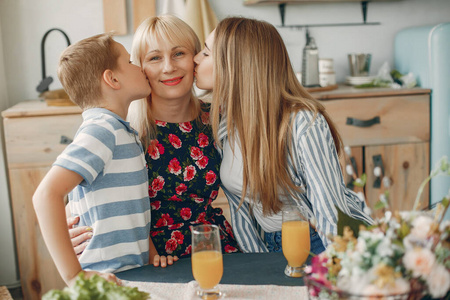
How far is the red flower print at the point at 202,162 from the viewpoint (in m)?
1.73

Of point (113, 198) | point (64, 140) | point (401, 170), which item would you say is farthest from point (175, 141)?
point (401, 170)

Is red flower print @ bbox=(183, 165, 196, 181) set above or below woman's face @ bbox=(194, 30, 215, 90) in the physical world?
below

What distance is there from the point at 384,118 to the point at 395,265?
84.4 inches

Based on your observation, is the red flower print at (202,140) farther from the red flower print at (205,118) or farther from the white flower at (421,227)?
the white flower at (421,227)

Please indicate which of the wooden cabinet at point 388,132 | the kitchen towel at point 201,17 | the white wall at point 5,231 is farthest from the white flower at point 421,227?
the white wall at point 5,231

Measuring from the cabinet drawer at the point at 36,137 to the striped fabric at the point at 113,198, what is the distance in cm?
119

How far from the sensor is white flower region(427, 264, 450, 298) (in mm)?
740

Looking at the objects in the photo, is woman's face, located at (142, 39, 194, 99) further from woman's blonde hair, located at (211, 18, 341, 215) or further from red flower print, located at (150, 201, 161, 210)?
red flower print, located at (150, 201, 161, 210)

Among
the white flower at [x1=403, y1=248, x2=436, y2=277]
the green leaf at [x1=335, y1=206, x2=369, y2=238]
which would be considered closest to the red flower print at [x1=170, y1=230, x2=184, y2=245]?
the green leaf at [x1=335, y1=206, x2=369, y2=238]

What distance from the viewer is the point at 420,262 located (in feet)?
2.38

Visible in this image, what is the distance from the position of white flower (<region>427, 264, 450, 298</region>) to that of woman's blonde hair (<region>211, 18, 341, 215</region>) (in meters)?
0.80

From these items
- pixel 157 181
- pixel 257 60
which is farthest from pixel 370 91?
pixel 157 181

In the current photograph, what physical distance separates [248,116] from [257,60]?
176 mm

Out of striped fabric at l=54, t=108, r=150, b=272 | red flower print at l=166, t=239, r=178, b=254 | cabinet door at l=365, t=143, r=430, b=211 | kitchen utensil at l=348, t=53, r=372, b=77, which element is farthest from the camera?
kitchen utensil at l=348, t=53, r=372, b=77
